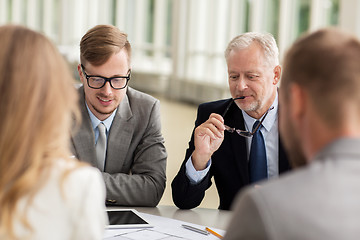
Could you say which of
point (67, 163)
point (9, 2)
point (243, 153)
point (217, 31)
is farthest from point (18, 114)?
point (9, 2)

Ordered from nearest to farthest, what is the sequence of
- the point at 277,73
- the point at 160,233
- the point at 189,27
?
the point at 160,233 < the point at 277,73 < the point at 189,27

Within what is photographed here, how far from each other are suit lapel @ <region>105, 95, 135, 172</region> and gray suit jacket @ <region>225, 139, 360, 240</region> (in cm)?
178

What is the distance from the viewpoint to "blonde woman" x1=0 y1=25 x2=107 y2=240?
3.92ft

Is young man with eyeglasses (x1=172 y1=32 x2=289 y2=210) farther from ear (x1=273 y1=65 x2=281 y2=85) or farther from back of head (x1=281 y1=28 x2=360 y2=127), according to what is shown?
back of head (x1=281 y1=28 x2=360 y2=127)

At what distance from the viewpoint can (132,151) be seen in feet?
9.55

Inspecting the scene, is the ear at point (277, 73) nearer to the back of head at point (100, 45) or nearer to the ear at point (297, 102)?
the back of head at point (100, 45)

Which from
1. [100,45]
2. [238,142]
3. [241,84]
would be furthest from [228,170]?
[100,45]

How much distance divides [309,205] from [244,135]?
170cm

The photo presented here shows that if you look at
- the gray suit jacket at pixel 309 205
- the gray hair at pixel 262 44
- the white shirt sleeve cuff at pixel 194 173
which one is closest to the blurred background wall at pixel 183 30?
the white shirt sleeve cuff at pixel 194 173

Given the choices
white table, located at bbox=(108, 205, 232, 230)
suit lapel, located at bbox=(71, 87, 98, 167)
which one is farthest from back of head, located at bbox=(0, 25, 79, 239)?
suit lapel, located at bbox=(71, 87, 98, 167)

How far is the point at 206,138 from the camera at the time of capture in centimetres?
262

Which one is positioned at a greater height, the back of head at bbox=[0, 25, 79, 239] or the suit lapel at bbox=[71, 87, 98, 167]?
the back of head at bbox=[0, 25, 79, 239]

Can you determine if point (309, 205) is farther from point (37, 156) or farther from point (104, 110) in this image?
point (104, 110)

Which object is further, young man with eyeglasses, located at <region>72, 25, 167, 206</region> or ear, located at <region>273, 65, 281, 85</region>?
ear, located at <region>273, 65, 281, 85</region>
